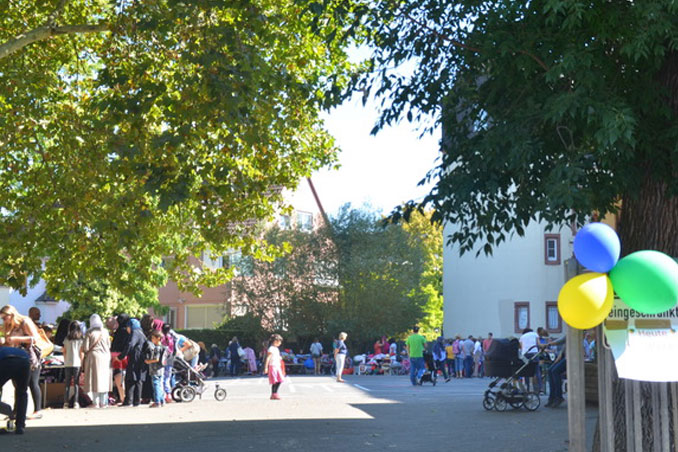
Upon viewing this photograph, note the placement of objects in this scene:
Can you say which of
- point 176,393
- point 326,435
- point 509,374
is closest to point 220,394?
point 176,393

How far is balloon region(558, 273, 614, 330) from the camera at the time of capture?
7.21 metres

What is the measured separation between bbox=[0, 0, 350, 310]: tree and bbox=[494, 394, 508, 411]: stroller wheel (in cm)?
591

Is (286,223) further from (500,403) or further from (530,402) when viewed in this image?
(500,403)

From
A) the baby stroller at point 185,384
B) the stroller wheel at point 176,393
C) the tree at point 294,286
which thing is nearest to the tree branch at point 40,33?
the baby stroller at point 185,384

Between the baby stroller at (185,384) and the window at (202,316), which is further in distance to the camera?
the window at (202,316)

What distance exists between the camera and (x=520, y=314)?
51.2 m

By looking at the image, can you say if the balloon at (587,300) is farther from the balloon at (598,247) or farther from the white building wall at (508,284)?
the white building wall at (508,284)

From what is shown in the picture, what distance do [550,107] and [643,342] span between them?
2292 mm

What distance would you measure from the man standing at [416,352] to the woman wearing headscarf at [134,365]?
35.8 feet

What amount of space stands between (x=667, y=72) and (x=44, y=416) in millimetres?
12603

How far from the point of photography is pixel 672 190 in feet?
29.5

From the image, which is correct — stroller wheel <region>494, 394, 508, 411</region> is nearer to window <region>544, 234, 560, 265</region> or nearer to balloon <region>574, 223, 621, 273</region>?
balloon <region>574, 223, 621, 273</region>

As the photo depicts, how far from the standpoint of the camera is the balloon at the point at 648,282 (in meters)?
7.09

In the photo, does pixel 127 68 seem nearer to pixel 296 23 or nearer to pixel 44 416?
pixel 296 23
